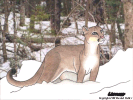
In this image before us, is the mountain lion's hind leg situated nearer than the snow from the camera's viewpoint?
No

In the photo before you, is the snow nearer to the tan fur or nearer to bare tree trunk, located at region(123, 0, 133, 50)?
the tan fur

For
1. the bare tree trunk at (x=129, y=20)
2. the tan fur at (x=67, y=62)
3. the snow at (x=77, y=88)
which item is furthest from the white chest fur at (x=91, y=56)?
the bare tree trunk at (x=129, y=20)

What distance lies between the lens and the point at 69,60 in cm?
263

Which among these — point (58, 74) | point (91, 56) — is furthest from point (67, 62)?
point (91, 56)

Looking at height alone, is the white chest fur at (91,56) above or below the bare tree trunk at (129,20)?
below

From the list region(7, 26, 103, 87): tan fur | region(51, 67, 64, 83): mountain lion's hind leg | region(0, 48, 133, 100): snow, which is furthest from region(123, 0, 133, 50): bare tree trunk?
region(51, 67, 64, 83): mountain lion's hind leg

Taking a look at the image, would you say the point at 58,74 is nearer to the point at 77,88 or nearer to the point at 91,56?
the point at 77,88

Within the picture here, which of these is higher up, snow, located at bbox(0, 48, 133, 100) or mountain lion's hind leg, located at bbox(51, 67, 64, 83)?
mountain lion's hind leg, located at bbox(51, 67, 64, 83)

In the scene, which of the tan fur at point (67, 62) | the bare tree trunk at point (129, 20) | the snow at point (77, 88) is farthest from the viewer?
the bare tree trunk at point (129, 20)

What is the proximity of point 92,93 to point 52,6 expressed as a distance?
4.34 m

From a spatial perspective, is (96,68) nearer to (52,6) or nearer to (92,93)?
(92,93)

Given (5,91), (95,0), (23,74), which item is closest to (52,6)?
(95,0)

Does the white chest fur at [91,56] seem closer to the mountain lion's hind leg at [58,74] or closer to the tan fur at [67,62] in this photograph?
the tan fur at [67,62]

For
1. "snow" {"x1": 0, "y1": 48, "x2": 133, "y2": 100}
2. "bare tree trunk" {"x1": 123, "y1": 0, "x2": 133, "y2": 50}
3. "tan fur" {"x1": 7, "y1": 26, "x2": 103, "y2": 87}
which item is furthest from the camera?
"bare tree trunk" {"x1": 123, "y1": 0, "x2": 133, "y2": 50}
